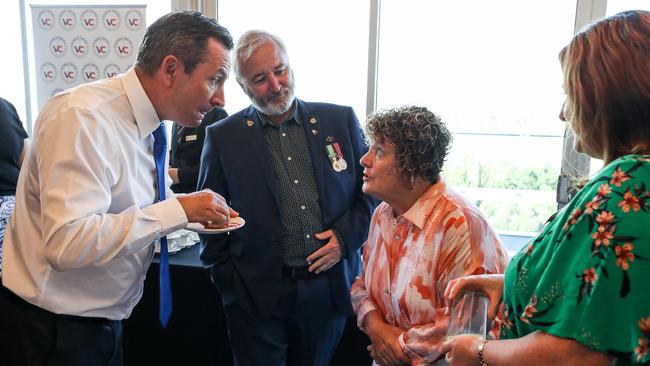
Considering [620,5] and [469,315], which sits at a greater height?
[620,5]

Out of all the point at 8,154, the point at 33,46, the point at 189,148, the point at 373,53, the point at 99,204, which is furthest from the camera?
the point at 33,46

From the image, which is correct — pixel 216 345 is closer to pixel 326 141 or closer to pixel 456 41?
pixel 326 141

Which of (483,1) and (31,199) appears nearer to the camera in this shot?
(31,199)

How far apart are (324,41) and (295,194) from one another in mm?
1607

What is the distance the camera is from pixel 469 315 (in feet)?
3.76

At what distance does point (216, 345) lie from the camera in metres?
2.62

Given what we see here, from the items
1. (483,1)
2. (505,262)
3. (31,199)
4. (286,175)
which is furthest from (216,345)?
(483,1)

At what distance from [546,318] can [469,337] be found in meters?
0.22

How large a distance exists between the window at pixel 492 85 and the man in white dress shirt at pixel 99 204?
5.56 feet

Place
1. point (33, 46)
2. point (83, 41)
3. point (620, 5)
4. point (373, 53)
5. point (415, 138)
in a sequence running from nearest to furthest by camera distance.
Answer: point (415, 138) → point (620, 5) → point (373, 53) → point (83, 41) → point (33, 46)

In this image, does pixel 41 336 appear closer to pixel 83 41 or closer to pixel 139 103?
pixel 139 103

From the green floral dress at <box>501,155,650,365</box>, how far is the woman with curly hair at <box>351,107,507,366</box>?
2.00 ft

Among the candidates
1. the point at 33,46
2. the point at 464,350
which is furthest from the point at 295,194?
the point at 33,46

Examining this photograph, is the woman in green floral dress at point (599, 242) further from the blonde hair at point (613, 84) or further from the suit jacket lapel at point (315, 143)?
the suit jacket lapel at point (315, 143)
